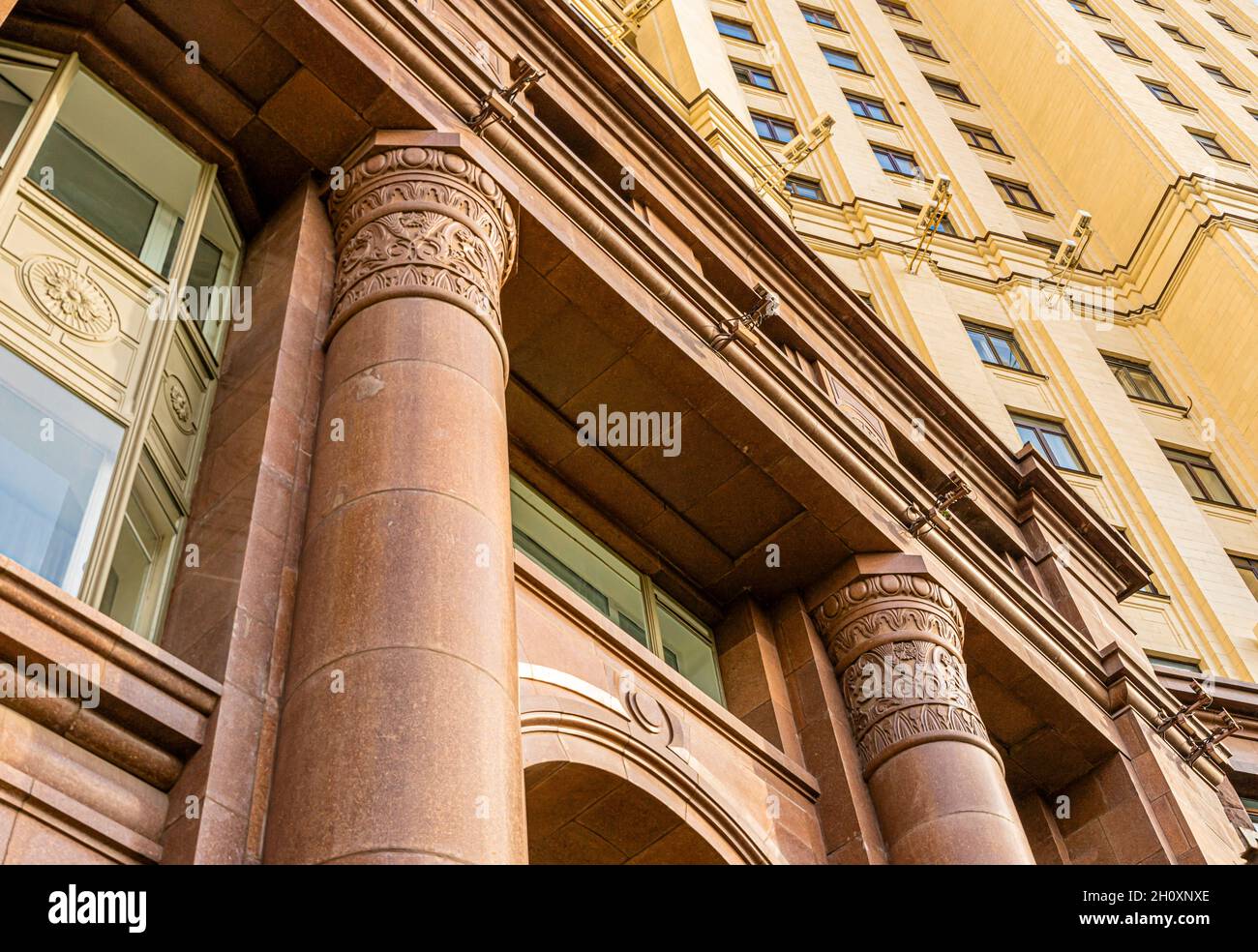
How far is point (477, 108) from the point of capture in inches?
536

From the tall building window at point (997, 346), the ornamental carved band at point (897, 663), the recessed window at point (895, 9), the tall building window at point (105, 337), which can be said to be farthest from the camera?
the recessed window at point (895, 9)

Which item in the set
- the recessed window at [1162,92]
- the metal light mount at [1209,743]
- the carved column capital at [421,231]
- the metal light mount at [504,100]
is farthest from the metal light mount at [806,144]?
the carved column capital at [421,231]

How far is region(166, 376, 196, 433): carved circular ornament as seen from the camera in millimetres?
10789

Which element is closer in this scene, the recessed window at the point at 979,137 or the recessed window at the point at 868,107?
the recessed window at the point at 868,107

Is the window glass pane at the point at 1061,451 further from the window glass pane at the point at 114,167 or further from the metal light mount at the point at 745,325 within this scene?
the window glass pane at the point at 114,167

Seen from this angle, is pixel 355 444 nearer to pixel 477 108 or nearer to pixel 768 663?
pixel 477 108

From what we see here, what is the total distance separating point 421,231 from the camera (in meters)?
12.0

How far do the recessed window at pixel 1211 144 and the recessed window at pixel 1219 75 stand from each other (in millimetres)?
4462

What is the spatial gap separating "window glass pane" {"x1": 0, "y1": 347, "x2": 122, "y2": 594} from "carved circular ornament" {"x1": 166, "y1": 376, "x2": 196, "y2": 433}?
2.83 feet

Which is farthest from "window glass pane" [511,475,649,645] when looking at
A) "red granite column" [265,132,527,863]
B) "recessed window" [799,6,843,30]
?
"recessed window" [799,6,843,30]

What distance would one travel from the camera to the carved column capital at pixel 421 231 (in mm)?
11508

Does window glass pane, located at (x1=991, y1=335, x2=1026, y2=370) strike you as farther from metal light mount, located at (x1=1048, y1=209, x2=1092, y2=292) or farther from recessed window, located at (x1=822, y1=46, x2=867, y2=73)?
recessed window, located at (x1=822, y1=46, x2=867, y2=73)

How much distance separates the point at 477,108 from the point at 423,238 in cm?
228

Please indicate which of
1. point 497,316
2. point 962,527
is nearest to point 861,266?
point 962,527
